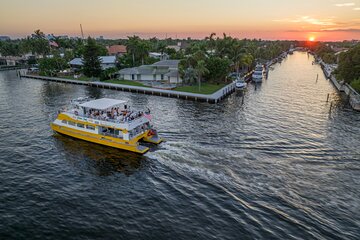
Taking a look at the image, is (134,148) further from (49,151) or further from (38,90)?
Answer: (38,90)

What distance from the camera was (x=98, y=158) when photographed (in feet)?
112

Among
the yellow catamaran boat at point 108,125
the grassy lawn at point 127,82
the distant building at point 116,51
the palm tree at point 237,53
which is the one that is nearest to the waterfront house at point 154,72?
the grassy lawn at point 127,82

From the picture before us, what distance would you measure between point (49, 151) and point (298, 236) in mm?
33454

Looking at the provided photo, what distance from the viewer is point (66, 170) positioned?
1224 inches

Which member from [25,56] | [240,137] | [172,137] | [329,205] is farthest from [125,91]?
[25,56]

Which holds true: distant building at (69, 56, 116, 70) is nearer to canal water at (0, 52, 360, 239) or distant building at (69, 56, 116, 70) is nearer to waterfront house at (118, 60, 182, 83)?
waterfront house at (118, 60, 182, 83)

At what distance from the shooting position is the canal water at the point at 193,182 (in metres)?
21.9

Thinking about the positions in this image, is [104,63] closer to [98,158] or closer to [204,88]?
[204,88]

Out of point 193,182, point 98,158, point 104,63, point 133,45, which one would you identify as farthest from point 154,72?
point 193,182

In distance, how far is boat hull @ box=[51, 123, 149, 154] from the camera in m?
35.0

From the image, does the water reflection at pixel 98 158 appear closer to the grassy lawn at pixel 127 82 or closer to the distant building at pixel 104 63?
the grassy lawn at pixel 127 82

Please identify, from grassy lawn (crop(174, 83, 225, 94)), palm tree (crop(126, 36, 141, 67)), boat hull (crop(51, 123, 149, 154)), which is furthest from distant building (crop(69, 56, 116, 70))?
boat hull (crop(51, 123, 149, 154))

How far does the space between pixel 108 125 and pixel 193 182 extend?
15962 mm

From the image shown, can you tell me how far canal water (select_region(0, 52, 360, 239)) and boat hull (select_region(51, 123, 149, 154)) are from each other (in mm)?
882
